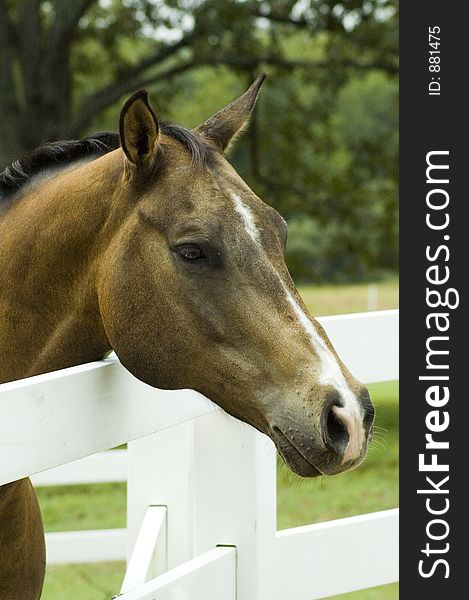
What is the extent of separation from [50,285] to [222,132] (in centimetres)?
72

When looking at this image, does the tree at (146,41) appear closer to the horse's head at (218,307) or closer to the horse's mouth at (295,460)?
the horse's head at (218,307)

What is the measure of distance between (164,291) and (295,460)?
588 mm

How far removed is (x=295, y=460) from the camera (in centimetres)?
234

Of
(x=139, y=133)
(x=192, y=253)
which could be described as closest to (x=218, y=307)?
(x=192, y=253)

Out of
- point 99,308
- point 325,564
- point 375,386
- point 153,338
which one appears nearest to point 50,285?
point 99,308

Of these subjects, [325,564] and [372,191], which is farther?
[372,191]

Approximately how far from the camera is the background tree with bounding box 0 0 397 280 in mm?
10328

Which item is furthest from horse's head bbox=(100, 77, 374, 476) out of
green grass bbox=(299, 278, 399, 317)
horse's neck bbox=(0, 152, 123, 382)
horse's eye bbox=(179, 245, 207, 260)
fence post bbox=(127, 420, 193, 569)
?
green grass bbox=(299, 278, 399, 317)

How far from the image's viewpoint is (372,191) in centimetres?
1283

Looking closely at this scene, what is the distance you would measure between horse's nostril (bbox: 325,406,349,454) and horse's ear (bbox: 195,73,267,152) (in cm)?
108

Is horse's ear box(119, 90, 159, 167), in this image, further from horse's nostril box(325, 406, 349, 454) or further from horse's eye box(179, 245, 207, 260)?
horse's nostril box(325, 406, 349, 454)

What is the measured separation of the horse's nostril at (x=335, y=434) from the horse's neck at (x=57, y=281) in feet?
2.70

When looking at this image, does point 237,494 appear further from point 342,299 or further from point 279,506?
point 342,299

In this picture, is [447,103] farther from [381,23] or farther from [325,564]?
[381,23]
